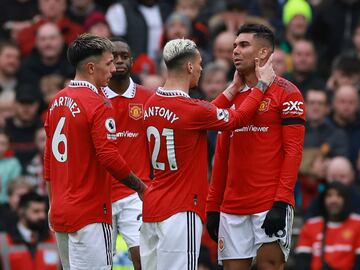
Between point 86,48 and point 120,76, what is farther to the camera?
point 120,76

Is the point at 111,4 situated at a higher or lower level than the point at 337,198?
higher

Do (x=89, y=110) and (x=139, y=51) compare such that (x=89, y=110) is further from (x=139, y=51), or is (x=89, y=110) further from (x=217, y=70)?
(x=139, y=51)

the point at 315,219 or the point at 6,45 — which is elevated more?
the point at 6,45

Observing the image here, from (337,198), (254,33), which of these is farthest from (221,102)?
(337,198)

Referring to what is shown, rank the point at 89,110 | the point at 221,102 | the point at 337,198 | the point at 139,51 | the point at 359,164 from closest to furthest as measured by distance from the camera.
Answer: the point at 89,110 → the point at 221,102 → the point at 337,198 → the point at 359,164 → the point at 139,51

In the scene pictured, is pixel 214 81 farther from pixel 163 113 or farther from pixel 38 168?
pixel 163 113

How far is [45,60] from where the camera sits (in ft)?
59.5

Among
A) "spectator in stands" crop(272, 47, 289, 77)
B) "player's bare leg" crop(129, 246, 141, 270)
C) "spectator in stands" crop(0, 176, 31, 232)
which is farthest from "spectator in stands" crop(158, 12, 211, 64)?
"player's bare leg" crop(129, 246, 141, 270)

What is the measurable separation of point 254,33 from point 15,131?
20.2 feet

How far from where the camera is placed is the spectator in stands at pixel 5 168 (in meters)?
16.6

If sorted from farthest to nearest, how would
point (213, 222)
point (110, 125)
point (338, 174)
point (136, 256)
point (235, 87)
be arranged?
point (338, 174) < point (136, 256) < point (213, 222) < point (235, 87) < point (110, 125)

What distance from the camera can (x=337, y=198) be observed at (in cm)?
1535

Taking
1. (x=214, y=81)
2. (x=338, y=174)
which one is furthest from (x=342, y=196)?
(x=214, y=81)

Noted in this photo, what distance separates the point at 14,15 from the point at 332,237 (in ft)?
20.9
